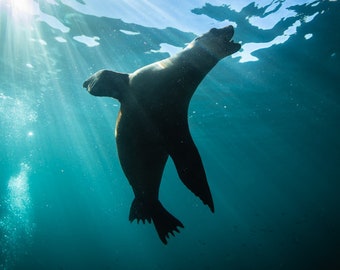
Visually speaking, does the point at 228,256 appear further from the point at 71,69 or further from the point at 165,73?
the point at 165,73

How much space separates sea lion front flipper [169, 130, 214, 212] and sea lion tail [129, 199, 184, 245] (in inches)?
43.0

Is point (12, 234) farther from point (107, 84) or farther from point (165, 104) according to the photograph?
point (165, 104)

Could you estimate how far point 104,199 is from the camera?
170m

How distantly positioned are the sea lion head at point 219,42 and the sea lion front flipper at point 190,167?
3.77 feet

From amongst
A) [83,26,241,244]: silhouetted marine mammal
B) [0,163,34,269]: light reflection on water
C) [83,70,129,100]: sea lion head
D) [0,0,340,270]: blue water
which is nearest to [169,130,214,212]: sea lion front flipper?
[83,26,241,244]: silhouetted marine mammal

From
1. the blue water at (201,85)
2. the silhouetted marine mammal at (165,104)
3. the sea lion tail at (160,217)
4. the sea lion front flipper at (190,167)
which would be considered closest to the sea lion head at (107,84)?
the silhouetted marine mammal at (165,104)

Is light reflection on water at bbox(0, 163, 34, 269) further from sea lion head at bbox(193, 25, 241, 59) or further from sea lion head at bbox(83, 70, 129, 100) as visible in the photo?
sea lion head at bbox(193, 25, 241, 59)

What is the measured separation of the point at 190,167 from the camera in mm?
3398

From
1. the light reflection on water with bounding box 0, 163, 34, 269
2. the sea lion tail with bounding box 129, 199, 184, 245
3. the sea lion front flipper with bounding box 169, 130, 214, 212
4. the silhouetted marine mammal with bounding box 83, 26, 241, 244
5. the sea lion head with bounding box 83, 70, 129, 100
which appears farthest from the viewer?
the light reflection on water with bounding box 0, 163, 34, 269

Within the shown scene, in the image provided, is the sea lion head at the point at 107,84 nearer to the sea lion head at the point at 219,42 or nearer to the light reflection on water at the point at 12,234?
→ the sea lion head at the point at 219,42

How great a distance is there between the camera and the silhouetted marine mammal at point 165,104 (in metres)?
3.47

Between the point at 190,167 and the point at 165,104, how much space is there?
0.89 metres

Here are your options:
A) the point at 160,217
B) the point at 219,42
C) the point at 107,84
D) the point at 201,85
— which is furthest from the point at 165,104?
the point at 201,85

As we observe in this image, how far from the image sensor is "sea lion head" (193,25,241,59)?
139 inches
